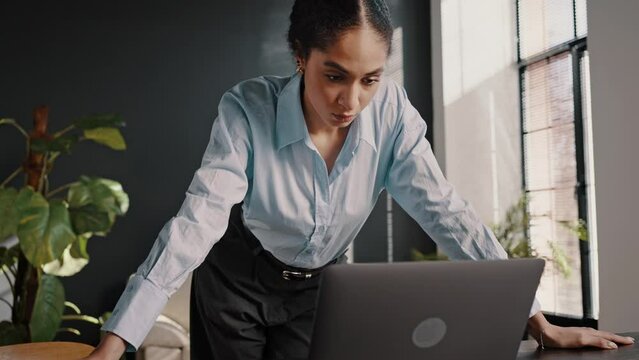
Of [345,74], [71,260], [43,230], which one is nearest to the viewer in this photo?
[345,74]

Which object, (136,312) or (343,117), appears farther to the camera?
(343,117)

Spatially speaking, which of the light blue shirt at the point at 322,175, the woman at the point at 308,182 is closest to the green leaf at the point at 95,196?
the woman at the point at 308,182

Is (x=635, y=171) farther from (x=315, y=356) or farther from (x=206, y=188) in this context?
(x=315, y=356)

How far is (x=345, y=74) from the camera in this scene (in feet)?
4.77

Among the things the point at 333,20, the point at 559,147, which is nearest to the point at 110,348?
the point at 333,20

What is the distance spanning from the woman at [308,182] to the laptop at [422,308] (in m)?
0.43

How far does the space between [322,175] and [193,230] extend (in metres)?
0.41

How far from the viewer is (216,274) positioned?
174 cm

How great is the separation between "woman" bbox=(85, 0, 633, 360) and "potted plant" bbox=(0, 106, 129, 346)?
1909 millimetres

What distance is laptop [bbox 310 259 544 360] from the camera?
95cm

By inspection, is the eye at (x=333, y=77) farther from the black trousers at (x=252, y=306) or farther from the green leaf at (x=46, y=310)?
the green leaf at (x=46, y=310)

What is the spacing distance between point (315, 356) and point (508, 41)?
16.1 ft

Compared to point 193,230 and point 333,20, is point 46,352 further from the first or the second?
point 333,20

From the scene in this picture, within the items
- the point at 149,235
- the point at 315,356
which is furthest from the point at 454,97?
the point at 315,356
